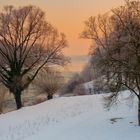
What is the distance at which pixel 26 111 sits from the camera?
99.4 feet

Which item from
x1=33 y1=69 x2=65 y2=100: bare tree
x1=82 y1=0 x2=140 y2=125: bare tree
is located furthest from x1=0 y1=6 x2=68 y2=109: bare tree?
x1=82 y1=0 x2=140 y2=125: bare tree

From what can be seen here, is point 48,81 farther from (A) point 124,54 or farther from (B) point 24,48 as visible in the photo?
(A) point 124,54

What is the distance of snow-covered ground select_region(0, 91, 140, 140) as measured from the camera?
59.6ft

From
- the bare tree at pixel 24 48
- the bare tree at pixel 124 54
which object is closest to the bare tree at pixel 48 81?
the bare tree at pixel 24 48

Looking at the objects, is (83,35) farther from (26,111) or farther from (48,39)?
(26,111)

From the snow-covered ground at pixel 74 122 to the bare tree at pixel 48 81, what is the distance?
20.8 ft

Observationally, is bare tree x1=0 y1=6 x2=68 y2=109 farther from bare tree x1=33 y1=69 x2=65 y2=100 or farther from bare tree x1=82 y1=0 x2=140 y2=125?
bare tree x1=82 y1=0 x2=140 y2=125

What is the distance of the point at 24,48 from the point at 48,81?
433 centimetres

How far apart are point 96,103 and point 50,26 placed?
34.2 ft

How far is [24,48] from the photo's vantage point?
3622 centimetres

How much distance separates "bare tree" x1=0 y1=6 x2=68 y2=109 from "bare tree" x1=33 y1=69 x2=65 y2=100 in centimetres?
124

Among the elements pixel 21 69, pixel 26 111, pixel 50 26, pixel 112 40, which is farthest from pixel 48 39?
pixel 112 40

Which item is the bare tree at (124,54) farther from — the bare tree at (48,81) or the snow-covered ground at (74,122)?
the bare tree at (48,81)

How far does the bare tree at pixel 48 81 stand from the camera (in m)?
37.9
